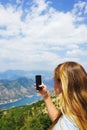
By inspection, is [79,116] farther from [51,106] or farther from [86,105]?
[51,106]

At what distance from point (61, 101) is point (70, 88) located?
22 centimetres

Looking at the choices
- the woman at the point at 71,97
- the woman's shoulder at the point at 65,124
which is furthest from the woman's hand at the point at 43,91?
the woman's shoulder at the point at 65,124

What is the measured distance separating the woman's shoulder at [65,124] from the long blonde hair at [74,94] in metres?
0.05

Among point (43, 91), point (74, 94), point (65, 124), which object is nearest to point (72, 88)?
point (74, 94)

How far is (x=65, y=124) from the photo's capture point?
4.38 metres

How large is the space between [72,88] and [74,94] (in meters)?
0.09

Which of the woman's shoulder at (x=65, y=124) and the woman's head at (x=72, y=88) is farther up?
the woman's head at (x=72, y=88)

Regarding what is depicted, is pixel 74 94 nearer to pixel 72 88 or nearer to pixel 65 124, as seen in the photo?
pixel 72 88

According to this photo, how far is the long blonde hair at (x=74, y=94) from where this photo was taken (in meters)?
4.49

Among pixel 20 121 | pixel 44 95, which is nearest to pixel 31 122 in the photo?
pixel 20 121

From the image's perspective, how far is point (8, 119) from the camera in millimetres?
109062

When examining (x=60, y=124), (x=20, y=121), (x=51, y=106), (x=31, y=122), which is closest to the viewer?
(x=60, y=124)

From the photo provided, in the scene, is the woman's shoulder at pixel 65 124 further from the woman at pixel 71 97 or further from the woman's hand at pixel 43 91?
the woman's hand at pixel 43 91

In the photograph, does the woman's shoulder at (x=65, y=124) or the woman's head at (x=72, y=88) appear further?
the woman's head at (x=72, y=88)
